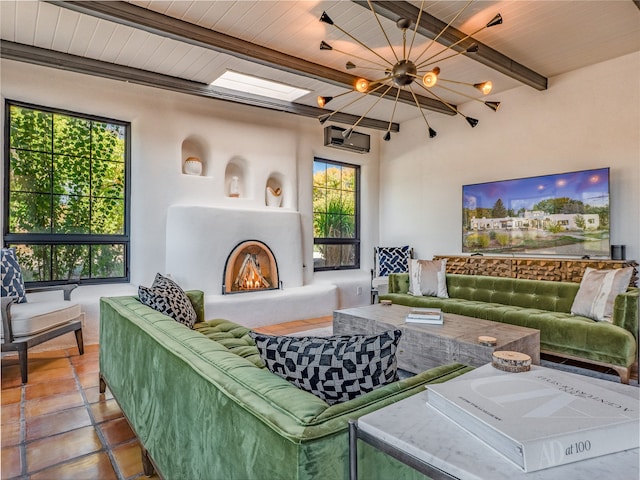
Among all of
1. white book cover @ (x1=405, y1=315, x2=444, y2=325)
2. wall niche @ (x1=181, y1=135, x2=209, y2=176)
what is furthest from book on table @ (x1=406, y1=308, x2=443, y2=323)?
wall niche @ (x1=181, y1=135, x2=209, y2=176)

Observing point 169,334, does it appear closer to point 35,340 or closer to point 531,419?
point 531,419

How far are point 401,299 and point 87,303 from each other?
10.9ft

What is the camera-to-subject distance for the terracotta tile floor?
184cm

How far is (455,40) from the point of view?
329cm

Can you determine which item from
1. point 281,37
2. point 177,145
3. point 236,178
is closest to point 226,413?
point 281,37

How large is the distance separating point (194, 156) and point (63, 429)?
344 centimetres

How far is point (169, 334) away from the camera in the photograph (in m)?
1.58

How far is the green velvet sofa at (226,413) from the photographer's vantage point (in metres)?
0.85

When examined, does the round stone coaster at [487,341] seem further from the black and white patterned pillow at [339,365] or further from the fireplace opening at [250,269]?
the fireplace opening at [250,269]

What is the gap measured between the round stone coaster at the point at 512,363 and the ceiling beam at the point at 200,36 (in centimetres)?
325

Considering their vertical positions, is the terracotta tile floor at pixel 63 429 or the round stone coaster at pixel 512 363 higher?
the round stone coaster at pixel 512 363

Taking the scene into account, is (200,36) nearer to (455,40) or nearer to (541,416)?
(455,40)

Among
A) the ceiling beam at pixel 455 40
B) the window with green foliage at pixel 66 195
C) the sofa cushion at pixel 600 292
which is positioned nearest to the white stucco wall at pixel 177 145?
the window with green foliage at pixel 66 195

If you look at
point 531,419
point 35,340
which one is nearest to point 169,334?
point 531,419
